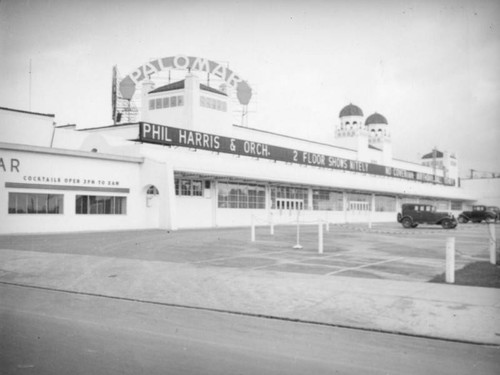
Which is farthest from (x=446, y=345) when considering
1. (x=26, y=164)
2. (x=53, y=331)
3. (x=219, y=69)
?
(x=219, y=69)

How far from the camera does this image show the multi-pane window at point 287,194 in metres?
47.0

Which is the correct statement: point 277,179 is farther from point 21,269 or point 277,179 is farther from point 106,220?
point 21,269

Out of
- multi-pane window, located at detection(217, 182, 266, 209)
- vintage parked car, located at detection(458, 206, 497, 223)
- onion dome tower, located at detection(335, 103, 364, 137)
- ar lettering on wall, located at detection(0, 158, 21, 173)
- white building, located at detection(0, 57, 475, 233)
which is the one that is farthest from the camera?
onion dome tower, located at detection(335, 103, 364, 137)

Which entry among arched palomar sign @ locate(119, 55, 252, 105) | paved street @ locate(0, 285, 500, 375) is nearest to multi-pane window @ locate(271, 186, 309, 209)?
arched palomar sign @ locate(119, 55, 252, 105)

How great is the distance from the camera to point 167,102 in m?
46.3

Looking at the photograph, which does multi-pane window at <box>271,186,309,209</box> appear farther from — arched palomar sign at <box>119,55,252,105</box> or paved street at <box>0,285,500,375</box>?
paved street at <box>0,285,500,375</box>

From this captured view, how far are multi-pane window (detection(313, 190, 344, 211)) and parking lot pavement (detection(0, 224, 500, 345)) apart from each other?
3246 cm

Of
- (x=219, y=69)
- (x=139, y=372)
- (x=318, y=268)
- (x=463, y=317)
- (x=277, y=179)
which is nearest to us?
(x=139, y=372)

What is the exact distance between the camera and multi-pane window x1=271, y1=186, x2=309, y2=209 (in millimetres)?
46969

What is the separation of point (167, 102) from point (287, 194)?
45.9ft

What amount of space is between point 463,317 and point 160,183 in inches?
1040

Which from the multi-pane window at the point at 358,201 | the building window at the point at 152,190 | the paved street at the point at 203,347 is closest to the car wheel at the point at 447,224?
the multi-pane window at the point at 358,201

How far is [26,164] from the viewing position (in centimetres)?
2809

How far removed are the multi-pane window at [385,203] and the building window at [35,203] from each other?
144ft
